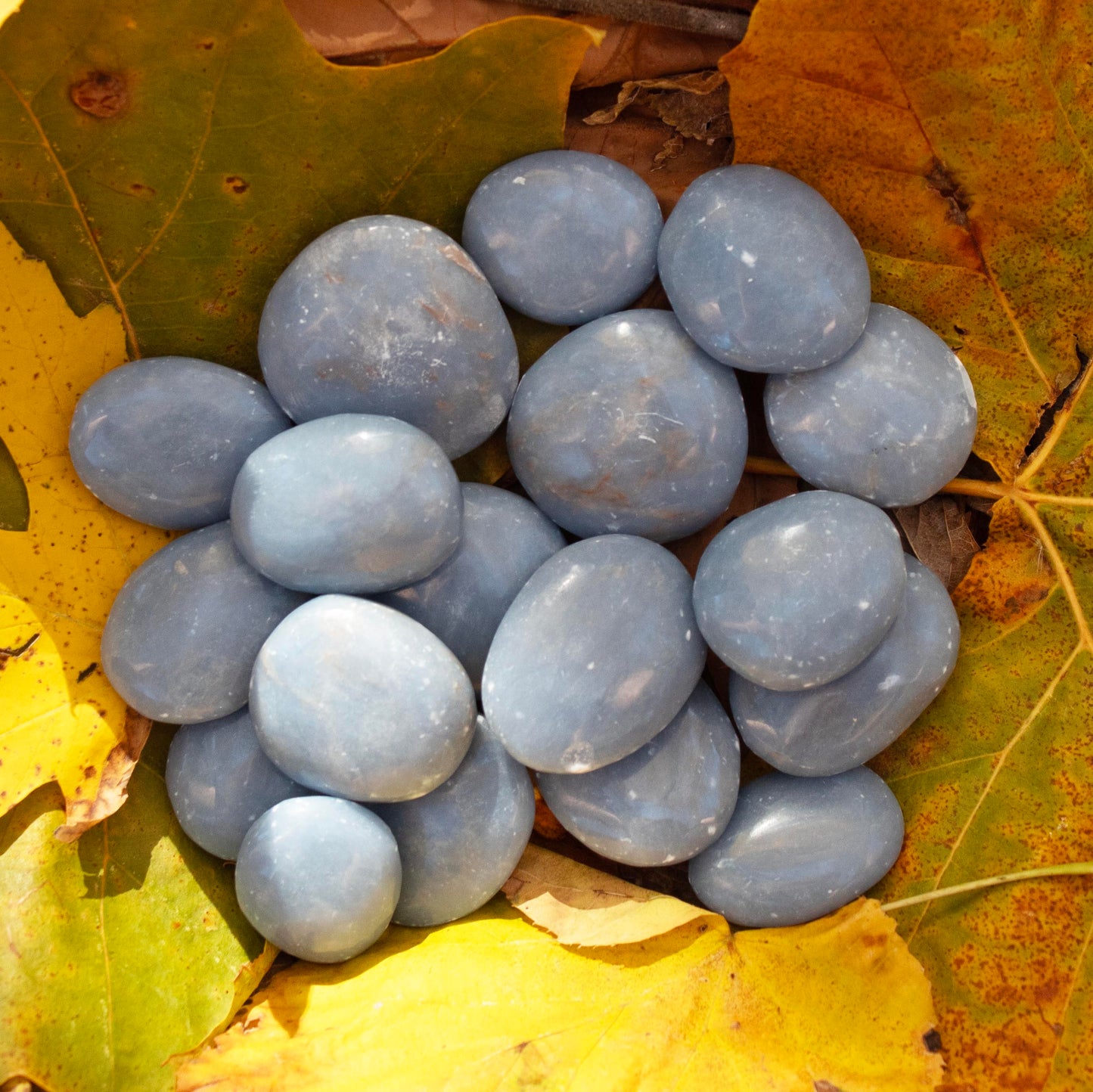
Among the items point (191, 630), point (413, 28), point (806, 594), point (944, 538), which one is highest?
point (413, 28)

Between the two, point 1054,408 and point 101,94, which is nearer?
point 101,94

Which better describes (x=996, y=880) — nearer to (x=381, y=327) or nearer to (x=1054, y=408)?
(x=1054, y=408)

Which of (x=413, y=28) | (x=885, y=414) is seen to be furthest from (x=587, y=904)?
(x=413, y=28)

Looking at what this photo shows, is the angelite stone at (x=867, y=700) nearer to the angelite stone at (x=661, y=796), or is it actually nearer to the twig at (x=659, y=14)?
the angelite stone at (x=661, y=796)

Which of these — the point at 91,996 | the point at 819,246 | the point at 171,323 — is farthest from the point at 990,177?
the point at 91,996

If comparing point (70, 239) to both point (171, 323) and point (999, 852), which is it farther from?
point (999, 852)

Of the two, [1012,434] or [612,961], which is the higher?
[1012,434]
